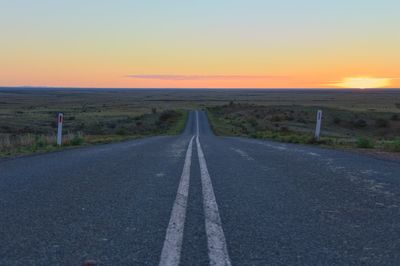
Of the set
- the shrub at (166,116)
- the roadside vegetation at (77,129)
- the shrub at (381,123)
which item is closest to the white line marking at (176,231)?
the roadside vegetation at (77,129)

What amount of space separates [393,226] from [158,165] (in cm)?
596

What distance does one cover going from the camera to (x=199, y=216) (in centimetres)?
519

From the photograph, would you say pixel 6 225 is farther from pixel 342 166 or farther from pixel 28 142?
pixel 28 142

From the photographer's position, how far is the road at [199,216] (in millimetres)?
3900

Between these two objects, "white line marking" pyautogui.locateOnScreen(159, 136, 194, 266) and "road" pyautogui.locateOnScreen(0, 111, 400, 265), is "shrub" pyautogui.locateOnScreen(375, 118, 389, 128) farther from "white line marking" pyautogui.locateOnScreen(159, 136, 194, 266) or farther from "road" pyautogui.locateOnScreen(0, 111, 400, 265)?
"white line marking" pyautogui.locateOnScreen(159, 136, 194, 266)

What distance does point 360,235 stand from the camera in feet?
14.9

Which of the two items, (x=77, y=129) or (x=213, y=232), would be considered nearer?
(x=213, y=232)

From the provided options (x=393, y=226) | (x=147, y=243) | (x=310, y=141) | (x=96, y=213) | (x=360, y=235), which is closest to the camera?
(x=147, y=243)

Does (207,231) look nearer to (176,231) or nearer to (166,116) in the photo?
(176,231)

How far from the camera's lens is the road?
3900mm

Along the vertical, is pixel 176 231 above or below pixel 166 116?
above

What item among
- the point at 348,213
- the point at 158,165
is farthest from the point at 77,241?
the point at 158,165

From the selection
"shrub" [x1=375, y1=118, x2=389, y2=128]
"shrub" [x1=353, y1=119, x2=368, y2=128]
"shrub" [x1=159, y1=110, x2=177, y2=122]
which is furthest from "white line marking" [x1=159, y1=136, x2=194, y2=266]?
"shrub" [x1=159, y1=110, x2=177, y2=122]

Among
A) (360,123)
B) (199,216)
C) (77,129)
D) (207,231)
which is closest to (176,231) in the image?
(207,231)
